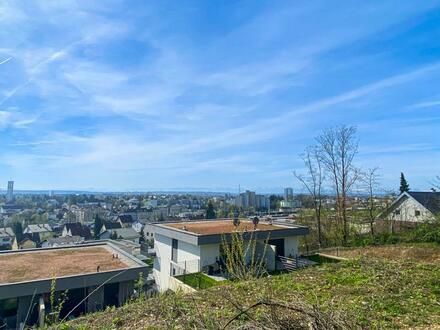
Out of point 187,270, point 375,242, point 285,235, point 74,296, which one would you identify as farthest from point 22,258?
point 375,242

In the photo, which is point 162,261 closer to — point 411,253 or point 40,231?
point 411,253

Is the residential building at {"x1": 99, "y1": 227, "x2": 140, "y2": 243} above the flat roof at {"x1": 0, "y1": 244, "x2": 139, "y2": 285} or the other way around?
the other way around

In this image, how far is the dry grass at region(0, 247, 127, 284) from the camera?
1102cm

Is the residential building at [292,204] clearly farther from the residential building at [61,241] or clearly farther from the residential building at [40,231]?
the residential building at [40,231]

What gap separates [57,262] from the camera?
1319cm

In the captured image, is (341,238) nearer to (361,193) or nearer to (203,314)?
(361,193)

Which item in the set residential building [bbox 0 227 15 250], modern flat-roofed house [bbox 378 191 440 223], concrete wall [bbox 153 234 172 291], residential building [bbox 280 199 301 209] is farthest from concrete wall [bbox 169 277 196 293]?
residential building [bbox 0 227 15 250]

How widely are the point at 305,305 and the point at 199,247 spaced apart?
38.0ft

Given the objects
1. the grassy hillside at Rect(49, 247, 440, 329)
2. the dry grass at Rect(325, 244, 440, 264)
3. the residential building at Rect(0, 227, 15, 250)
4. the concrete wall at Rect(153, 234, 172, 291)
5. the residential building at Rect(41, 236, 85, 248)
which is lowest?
the residential building at Rect(0, 227, 15, 250)

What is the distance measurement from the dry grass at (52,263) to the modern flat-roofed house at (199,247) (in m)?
2.94

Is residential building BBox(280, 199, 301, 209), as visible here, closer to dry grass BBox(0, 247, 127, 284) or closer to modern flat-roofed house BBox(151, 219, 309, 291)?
modern flat-roofed house BBox(151, 219, 309, 291)

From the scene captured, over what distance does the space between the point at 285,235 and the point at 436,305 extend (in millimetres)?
12097

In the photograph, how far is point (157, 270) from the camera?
1791cm

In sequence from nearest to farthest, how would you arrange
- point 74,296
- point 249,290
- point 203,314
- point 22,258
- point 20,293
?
point 203,314
point 249,290
point 20,293
point 74,296
point 22,258
